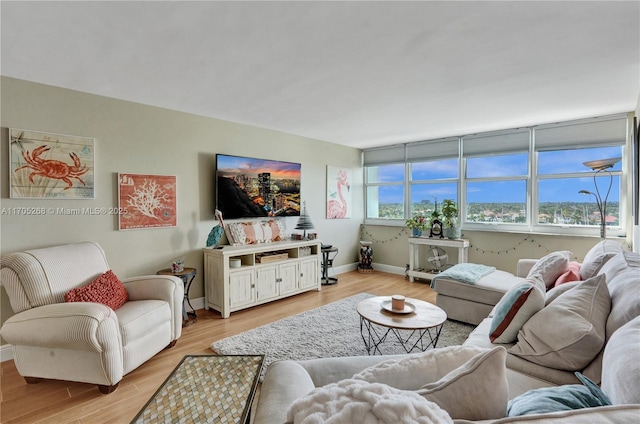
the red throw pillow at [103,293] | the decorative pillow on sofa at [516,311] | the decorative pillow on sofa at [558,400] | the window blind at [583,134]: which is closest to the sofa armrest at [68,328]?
the red throw pillow at [103,293]

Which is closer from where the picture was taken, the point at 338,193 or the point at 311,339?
the point at 311,339

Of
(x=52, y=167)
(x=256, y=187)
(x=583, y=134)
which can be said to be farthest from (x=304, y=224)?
(x=583, y=134)

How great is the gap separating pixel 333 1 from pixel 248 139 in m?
2.77

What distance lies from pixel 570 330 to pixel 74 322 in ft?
9.16

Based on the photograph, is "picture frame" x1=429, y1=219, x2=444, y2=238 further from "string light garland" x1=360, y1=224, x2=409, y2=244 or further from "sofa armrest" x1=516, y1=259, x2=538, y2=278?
"sofa armrest" x1=516, y1=259, x2=538, y2=278

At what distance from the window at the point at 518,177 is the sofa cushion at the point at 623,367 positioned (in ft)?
12.1

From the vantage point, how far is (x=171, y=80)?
8.42 feet

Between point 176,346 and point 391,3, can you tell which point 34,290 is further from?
point 391,3

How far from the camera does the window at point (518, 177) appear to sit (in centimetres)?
370

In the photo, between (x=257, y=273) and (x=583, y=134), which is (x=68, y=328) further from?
(x=583, y=134)

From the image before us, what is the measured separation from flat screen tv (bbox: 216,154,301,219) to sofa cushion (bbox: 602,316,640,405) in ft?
11.8

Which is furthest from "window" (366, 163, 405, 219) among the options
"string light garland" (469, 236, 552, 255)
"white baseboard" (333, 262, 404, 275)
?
"string light garland" (469, 236, 552, 255)

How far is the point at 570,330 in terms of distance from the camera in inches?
53.2

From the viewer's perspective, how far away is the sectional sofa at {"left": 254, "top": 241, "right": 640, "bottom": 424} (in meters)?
0.60
